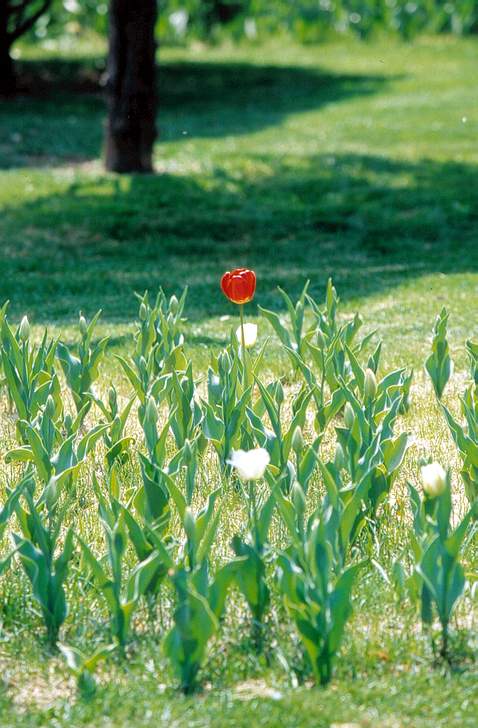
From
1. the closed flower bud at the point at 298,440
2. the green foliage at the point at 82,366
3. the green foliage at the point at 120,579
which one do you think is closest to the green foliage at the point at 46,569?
the green foliage at the point at 120,579

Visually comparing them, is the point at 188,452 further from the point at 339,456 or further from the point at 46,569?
the point at 46,569

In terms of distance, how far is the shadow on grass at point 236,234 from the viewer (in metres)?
7.36

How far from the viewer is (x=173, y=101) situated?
1508 cm

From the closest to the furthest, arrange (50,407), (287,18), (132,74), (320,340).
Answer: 1. (50,407)
2. (320,340)
3. (132,74)
4. (287,18)

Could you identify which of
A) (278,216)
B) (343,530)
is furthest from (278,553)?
(278,216)

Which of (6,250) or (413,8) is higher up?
(413,8)

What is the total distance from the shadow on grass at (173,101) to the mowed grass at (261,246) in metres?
0.05

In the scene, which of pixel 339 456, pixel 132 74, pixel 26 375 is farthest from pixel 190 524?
pixel 132 74

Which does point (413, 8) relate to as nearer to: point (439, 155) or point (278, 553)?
point (439, 155)

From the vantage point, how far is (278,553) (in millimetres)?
2787

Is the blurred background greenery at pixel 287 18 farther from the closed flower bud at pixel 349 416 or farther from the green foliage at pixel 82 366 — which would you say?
the closed flower bud at pixel 349 416

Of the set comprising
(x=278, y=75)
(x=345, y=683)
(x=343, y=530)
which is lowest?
(x=345, y=683)

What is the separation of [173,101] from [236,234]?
22.3 ft

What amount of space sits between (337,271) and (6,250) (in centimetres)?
247
